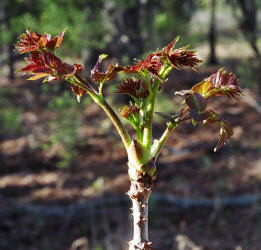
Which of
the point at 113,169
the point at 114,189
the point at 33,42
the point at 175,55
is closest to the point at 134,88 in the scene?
the point at 175,55

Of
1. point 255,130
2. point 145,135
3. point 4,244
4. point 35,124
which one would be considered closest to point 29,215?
point 4,244

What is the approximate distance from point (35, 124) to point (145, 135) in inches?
236

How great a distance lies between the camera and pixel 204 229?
403 centimetres

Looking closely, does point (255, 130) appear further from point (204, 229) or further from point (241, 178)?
point (204, 229)

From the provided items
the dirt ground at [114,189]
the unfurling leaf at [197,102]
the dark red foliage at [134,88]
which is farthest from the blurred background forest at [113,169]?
the unfurling leaf at [197,102]

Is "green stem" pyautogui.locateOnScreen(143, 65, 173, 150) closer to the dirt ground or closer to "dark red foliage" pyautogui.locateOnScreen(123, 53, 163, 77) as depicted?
"dark red foliage" pyautogui.locateOnScreen(123, 53, 163, 77)

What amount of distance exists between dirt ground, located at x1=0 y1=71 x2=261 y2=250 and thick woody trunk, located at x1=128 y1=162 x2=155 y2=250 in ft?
7.76

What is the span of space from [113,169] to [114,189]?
20.5 inches

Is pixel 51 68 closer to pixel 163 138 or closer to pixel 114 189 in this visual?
pixel 163 138

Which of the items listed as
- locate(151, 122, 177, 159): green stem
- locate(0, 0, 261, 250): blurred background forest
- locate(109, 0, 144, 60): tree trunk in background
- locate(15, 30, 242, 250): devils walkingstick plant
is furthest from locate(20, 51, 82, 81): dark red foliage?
locate(109, 0, 144, 60): tree trunk in background

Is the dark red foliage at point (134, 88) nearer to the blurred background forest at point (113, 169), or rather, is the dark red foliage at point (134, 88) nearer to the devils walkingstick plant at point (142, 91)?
the devils walkingstick plant at point (142, 91)

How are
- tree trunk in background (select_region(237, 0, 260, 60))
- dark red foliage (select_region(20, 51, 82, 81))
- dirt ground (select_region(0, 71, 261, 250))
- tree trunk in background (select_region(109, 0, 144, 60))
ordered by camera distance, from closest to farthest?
dark red foliage (select_region(20, 51, 82, 81)) → dirt ground (select_region(0, 71, 261, 250)) → tree trunk in background (select_region(237, 0, 260, 60)) → tree trunk in background (select_region(109, 0, 144, 60))

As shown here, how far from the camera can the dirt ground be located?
396 centimetres

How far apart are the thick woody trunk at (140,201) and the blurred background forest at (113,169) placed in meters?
2.12
